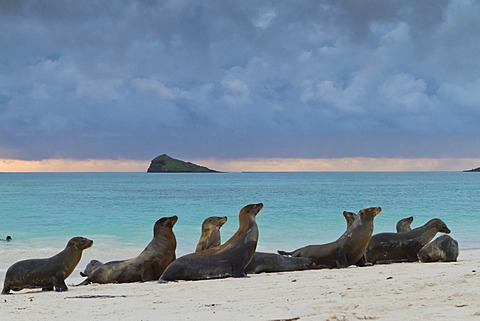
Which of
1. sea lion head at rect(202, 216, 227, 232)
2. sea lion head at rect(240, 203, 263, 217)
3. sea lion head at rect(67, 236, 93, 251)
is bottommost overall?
sea lion head at rect(67, 236, 93, 251)

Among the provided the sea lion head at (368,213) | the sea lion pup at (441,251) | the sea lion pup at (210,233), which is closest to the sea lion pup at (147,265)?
the sea lion pup at (210,233)

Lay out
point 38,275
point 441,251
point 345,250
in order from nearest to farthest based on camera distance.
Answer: point 38,275 → point 345,250 → point 441,251

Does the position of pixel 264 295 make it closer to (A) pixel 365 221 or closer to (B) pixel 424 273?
(B) pixel 424 273

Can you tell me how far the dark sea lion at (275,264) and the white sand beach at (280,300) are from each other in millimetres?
1582

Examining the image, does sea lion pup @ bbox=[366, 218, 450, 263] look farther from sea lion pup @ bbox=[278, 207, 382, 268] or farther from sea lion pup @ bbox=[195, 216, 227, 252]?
sea lion pup @ bbox=[195, 216, 227, 252]

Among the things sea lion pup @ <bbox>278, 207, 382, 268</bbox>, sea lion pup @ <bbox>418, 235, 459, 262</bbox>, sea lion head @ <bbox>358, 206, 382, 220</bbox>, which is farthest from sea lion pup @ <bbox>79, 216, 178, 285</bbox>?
sea lion pup @ <bbox>418, 235, 459, 262</bbox>

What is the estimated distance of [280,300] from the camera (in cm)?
713

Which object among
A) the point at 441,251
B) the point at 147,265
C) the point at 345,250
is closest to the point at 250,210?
the point at 147,265

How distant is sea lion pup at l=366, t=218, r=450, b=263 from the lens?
43.4ft

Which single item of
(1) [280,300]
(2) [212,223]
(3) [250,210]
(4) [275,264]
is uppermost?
(3) [250,210]

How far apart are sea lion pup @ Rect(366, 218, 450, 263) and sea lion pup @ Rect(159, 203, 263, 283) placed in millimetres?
3332

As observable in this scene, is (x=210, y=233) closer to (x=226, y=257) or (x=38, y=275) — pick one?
(x=226, y=257)

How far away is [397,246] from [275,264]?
310cm

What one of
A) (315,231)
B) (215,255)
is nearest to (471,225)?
(315,231)
